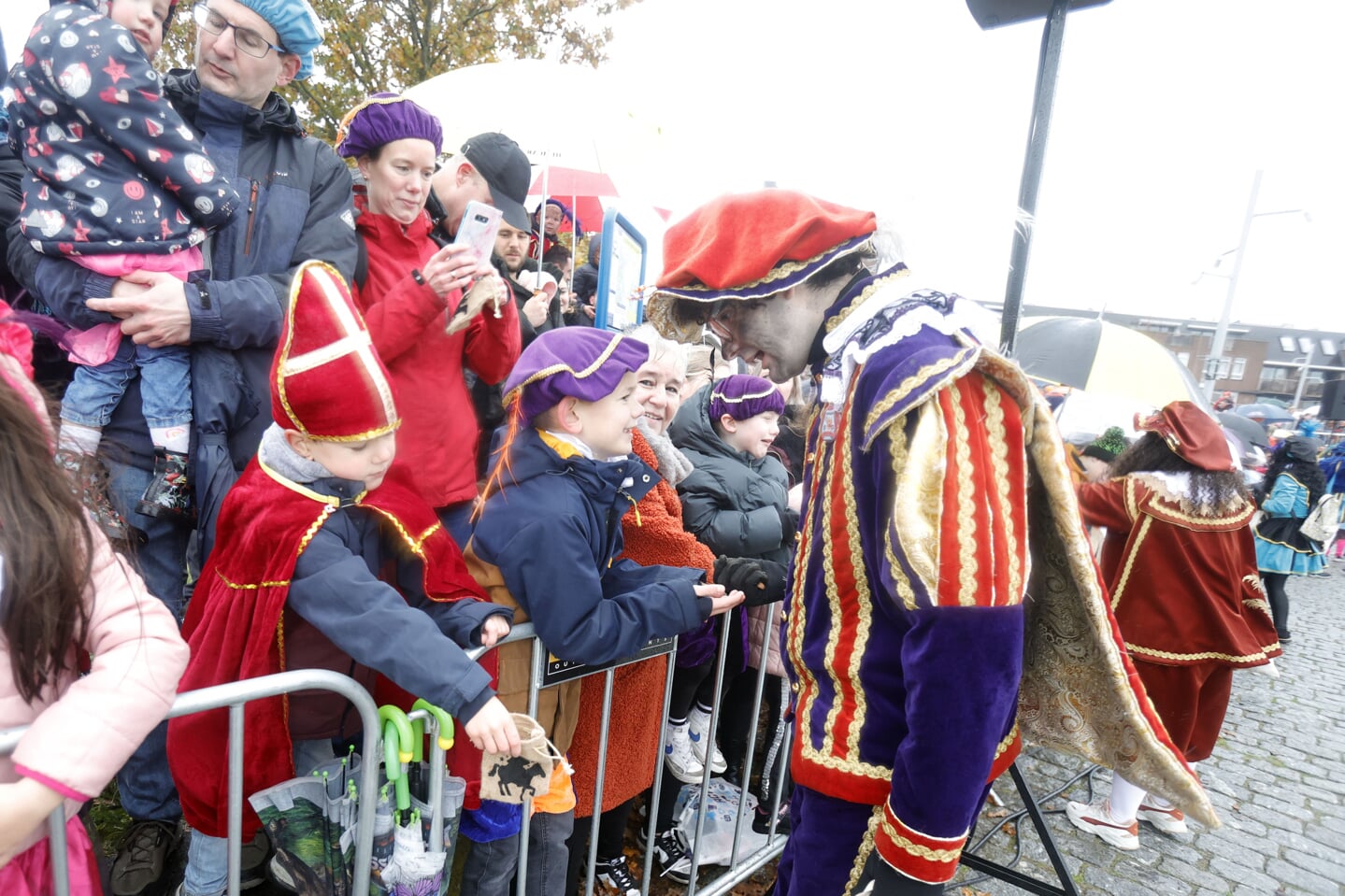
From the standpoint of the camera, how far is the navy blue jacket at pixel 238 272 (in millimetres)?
2012

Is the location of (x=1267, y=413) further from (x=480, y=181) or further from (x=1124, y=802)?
(x=480, y=181)

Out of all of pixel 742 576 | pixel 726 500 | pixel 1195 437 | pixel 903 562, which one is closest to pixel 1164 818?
pixel 1195 437

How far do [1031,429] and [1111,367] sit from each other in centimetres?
454

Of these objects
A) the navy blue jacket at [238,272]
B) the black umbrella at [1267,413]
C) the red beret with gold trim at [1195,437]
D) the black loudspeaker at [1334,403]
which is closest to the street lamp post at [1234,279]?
the black umbrella at [1267,413]

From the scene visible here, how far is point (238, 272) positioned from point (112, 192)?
0.36 metres

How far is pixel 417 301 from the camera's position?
7.68 feet

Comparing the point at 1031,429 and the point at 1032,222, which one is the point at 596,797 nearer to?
the point at 1031,429

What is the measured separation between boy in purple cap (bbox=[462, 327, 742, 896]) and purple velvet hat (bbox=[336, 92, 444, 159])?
96 centimetres

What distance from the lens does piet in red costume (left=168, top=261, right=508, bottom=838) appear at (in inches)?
63.3

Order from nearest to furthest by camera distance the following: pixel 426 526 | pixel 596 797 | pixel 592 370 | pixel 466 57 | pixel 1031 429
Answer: pixel 1031 429, pixel 426 526, pixel 592 370, pixel 596 797, pixel 466 57

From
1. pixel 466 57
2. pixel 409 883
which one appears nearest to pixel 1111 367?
pixel 409 883

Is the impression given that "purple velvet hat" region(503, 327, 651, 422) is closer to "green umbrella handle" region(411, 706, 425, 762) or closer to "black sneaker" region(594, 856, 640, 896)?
"green umbrella handle" region(411, 706, 425, 762)

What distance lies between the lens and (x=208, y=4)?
2170mm

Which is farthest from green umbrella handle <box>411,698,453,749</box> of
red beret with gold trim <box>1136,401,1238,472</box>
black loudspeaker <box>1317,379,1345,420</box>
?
black loudspeaker <box>1317,379,1345,420</box>
